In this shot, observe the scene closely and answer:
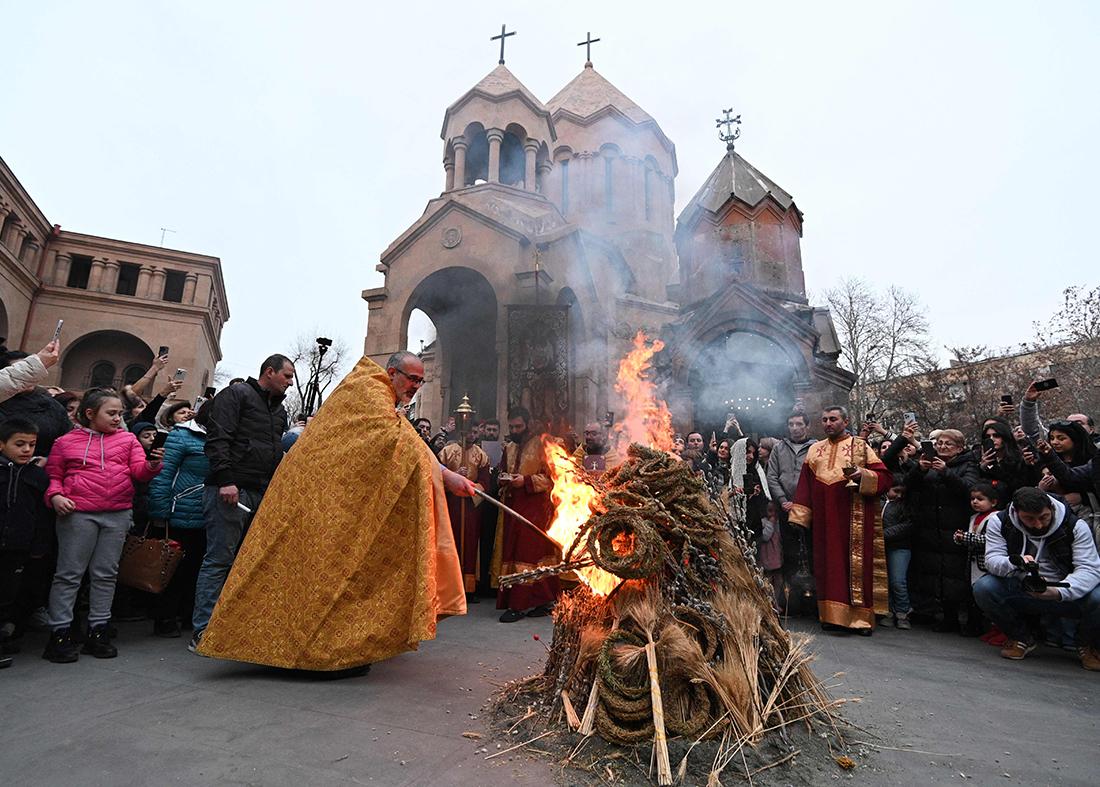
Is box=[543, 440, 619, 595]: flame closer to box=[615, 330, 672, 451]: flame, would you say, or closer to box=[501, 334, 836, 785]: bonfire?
box=[501, 334, 836, 785]: bonfire

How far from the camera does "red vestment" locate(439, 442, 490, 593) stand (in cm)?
716

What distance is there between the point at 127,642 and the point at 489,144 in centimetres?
1737

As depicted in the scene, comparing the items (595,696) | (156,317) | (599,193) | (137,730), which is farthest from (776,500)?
(156,317)

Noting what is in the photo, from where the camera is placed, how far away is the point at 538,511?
6734 millimetres

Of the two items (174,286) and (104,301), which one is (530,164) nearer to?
(174,286)

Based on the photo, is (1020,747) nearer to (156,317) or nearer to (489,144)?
(489,144)

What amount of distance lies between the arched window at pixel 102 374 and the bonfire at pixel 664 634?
1413 inches

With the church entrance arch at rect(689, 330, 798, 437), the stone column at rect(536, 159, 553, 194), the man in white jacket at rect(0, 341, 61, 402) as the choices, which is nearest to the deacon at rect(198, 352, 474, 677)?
the man in white jacket at rect(0, 341, 61, 402)

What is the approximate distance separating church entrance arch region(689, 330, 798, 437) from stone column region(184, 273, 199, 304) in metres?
29.9

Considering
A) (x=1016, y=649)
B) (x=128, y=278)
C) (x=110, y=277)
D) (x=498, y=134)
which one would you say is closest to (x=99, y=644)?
(x=1016, y=649)

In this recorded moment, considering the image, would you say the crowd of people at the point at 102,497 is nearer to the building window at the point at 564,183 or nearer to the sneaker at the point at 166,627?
the sneaker at the point at 166,627

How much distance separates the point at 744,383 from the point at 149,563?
46.3 feet

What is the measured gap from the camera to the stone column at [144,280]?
3139 cm

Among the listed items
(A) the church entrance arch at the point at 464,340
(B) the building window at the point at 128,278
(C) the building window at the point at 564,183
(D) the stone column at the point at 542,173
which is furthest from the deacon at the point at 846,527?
(B) the building window at the point at 128,278
